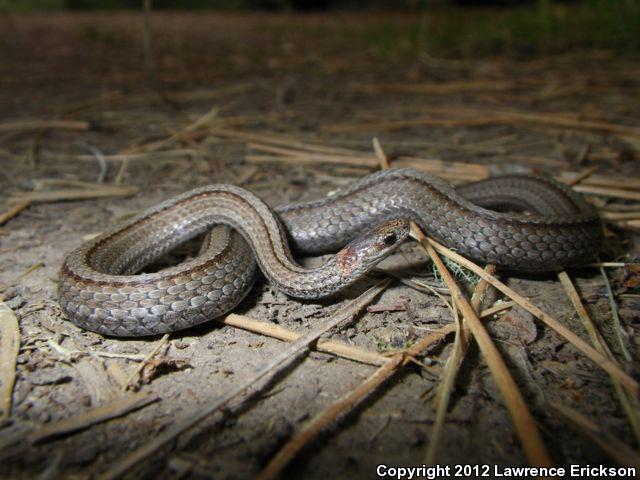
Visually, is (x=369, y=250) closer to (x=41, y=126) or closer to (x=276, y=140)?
(x=276, y=140)

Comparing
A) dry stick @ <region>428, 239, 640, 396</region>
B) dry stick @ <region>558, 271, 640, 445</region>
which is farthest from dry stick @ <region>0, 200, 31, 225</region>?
dry stick @ <region>558, 271, 640, 445</region>

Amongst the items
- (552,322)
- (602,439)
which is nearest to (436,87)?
(552,322)

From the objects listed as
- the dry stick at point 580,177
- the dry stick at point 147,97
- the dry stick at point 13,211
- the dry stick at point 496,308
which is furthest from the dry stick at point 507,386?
the dry stick at point 147,97

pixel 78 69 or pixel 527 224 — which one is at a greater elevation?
pixel 78 69

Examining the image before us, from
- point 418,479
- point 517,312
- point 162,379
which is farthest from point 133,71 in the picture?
point 418,479

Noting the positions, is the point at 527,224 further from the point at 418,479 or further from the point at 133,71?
the point at 133,71

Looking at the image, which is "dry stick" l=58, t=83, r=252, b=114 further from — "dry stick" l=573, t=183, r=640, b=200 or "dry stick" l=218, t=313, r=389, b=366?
"dry stick" l=573, t=183, r=640, b=200

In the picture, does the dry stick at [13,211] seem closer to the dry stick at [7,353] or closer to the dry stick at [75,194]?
the dry stick at [75,194]

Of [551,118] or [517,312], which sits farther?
[551,118]
